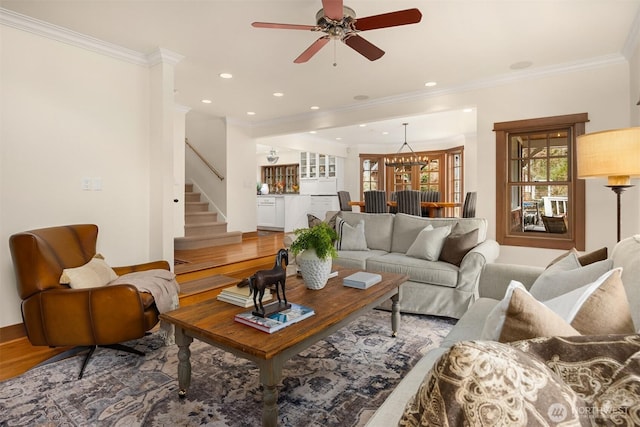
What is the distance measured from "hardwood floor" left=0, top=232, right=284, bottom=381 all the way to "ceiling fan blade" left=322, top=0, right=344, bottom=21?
9.44 ft

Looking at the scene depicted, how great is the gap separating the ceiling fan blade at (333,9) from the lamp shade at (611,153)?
1.83m

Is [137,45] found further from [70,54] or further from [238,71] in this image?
[238,71]

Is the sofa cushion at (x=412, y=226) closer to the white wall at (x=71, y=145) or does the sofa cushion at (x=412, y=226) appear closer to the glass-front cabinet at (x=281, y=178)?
the white wall at (x=71, y=145)

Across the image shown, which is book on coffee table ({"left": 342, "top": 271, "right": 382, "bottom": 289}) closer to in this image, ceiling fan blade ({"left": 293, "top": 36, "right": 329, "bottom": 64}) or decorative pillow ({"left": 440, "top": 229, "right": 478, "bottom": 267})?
decorative pillow ({"left": 440, "top": 229, "right": 478, "bottom": 267})

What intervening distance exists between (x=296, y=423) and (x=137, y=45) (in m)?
Result: 3.58

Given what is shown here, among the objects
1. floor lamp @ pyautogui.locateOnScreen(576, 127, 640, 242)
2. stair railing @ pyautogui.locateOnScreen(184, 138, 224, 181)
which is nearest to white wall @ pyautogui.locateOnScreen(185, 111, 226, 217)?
stair railing @ pyautogui.locateOnScreen(184, 138, 224, 181)

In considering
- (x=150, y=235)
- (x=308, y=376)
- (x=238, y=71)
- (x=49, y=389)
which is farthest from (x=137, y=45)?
(x=308, y=376)

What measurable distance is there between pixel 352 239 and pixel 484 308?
81.2 inches

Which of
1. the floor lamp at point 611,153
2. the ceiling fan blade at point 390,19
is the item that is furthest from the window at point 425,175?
the ceiling fan blade at point 390,19

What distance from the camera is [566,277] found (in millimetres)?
1474

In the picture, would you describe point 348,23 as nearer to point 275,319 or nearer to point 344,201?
Result: point 275,319

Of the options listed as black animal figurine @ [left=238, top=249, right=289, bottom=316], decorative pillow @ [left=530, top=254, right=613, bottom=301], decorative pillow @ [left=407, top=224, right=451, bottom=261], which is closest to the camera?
decorative pillow @ [left=530, top=254, right=613, bottom=301]

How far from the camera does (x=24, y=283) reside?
2219 millimetres

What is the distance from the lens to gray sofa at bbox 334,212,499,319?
3.03 metres
